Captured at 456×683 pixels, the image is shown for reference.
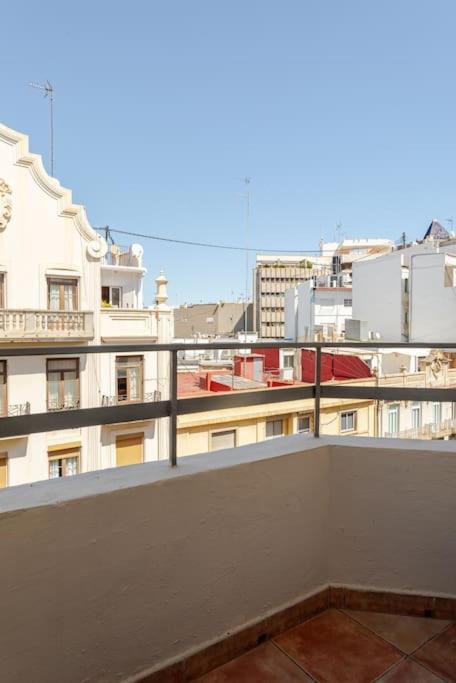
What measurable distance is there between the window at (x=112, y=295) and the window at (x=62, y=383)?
296 cm

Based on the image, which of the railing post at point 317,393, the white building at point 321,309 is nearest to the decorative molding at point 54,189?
the railing post at point 317,393

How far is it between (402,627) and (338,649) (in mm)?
276

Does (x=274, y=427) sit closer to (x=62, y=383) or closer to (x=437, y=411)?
(x=62, y=383)

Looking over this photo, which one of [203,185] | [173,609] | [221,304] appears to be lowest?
[173,609]

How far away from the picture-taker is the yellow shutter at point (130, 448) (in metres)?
9.50

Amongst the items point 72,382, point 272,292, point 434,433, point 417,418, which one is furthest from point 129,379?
point 272,292

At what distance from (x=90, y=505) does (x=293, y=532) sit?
2.48 ft

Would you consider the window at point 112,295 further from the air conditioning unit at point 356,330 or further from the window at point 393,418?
the air conditioning unit at point 356,330

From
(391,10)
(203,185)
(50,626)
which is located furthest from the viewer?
(203,185)

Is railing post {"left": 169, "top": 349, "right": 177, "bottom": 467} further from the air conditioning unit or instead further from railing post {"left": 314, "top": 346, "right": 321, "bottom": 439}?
the air conditioning unit

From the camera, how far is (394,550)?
1475mm

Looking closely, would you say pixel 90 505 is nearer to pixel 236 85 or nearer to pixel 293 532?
pixel 293 532

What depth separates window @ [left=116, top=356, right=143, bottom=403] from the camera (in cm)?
957

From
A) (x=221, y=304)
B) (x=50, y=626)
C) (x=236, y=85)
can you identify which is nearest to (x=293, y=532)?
(x=50, y=626)
